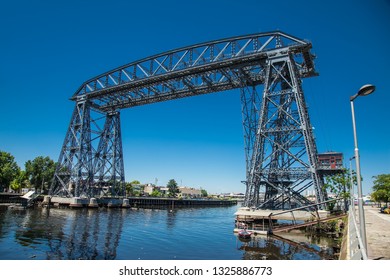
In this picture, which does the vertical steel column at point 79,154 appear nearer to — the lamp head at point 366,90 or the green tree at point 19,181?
the green tree at point 19,181

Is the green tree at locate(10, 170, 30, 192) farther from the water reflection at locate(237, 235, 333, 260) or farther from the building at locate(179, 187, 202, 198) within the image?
the building at locate(179, 187, 202, 198)

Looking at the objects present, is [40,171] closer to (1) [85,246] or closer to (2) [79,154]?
(2) [79,154]

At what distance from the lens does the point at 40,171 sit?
2896 inches

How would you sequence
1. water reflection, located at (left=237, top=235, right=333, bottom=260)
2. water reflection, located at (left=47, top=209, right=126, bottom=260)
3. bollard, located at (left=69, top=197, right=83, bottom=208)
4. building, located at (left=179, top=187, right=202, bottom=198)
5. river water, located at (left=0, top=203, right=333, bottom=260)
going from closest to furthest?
1. water reflection, located at (left=47, top=209, right=126, bottom=260)
2. river water, located at (left=0, top=203, right=333, bottom=260)
3. water reflection, located at (left=237, top=235, right=333, bottom=260)
4. bollard, located at (left=69, top=197, right=83, bottom=208)
5. building, located at (left=179, top=187, right=202, bottom=198)

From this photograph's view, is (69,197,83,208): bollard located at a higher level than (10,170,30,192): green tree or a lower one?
lower

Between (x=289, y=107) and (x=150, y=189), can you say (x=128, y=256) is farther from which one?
(x=150, y=189)

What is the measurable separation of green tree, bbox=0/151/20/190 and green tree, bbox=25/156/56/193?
671cm

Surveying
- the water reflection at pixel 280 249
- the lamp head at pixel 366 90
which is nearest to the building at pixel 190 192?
the water reflection at pixel 280 249

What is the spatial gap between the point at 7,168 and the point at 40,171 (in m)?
13.2

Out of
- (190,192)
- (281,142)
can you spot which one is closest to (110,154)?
(281,142)

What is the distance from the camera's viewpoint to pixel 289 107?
3356cm

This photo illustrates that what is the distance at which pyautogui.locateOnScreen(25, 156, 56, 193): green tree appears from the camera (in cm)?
7269

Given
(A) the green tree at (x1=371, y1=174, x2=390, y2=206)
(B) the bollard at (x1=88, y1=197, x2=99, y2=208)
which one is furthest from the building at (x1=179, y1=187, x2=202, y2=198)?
(A) the green tree at (x1=371, y1=174, x2=390, y2=206)

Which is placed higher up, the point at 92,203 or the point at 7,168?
the point at 7,168
